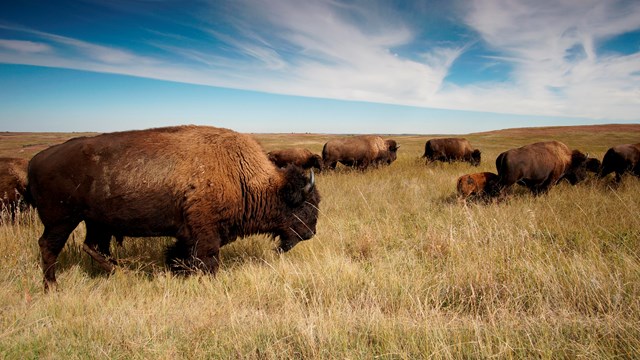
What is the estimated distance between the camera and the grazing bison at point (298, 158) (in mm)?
17375

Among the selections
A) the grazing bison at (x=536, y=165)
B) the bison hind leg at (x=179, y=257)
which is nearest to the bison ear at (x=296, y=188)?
the bison hind leg at (x=179, y=257)

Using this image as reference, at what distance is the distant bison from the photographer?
8.39m

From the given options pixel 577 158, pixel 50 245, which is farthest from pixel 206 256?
pixel 577 158

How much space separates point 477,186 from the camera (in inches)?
335

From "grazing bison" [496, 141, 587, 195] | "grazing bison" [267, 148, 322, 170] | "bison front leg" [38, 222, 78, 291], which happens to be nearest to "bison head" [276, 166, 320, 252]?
"bison front leg" [38, 222, 78, 291]

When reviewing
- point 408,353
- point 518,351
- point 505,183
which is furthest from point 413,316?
point 505,183

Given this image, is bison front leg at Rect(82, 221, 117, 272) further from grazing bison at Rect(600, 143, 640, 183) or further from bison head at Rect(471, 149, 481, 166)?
bison head at Rect(471, 149, 481, 166)

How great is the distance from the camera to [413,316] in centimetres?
278

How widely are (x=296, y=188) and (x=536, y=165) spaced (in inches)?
294

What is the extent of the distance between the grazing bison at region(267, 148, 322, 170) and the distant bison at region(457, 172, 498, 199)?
9299mm

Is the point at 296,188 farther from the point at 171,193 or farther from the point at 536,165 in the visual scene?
the point at 536,165

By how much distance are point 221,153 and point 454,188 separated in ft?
27.3

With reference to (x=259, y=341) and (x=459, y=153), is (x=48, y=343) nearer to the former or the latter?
(x=259, y=341)

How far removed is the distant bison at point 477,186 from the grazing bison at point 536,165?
0.76ft
